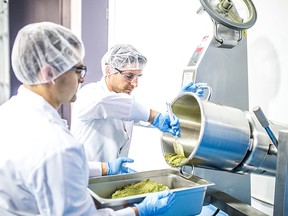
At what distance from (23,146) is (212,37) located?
964 millimetres

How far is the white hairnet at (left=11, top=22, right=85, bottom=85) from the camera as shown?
2.54 ft

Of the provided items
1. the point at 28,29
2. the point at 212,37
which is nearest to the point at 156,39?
the point at 212,37

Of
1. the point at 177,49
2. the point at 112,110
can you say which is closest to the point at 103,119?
the point at 112,110

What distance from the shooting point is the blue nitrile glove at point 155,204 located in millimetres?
892

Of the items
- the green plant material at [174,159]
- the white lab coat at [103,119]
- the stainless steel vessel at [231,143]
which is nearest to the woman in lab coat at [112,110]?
the white lab coat at [103,119]

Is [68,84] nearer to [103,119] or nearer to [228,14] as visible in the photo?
[103,119]

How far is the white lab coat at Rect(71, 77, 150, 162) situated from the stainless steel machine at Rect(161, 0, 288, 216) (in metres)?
0.20

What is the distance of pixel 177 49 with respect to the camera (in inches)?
82.6

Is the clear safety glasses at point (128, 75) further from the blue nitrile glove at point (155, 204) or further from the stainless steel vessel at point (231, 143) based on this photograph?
the blue nitrile glove at point (155, 204)

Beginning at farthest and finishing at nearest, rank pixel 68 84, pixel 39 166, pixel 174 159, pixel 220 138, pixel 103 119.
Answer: pixel 103 119 → pixel 174 159 → pixel 220 138 → pixel 68 84 → pixel 39 166

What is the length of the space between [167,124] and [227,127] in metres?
0.28

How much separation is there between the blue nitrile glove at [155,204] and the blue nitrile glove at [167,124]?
0.33 metres

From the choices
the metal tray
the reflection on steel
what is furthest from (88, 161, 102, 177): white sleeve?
the reflection on steel

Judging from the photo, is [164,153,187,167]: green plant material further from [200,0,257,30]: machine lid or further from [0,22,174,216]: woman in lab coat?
[200,0,257,30]: machine lid
